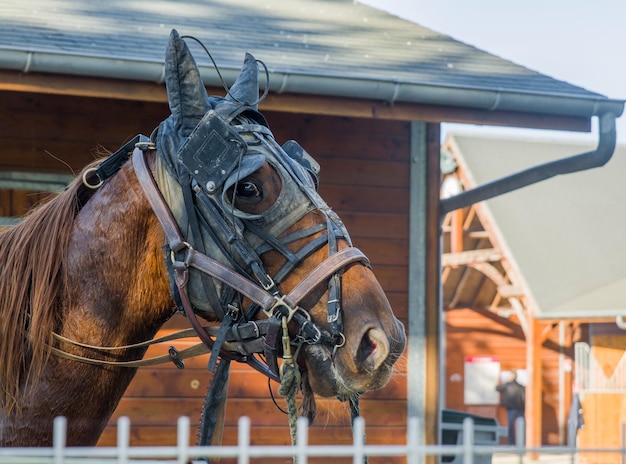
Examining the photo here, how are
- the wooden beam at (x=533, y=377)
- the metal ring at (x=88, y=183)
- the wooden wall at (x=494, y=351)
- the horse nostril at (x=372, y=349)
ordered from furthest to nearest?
the wooden wall at (x=494, y=351) → the wooden beam at (x=533, y=377) → the metal ring at (x=88, y=183) → the horse nostril at (x=372, y=349)

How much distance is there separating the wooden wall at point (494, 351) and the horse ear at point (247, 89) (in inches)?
700

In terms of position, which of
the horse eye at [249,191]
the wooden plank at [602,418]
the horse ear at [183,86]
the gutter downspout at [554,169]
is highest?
the gutter downspout at [554,169]

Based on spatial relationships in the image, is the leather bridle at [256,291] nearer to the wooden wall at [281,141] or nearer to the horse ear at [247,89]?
the horse ear at [247,89]

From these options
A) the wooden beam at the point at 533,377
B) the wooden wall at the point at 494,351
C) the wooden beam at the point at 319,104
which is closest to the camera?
the wooden beam at the point at 319,104

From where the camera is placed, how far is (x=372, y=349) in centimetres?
237

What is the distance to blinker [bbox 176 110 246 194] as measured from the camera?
255cm

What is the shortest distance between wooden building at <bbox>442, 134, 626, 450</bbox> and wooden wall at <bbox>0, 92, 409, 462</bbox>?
37.3ft

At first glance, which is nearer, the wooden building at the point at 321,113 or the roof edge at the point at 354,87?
the roof edge at the point at 354,87

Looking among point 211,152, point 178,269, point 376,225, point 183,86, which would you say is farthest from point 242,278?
point 376,225

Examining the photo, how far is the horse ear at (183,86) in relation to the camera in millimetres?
2566

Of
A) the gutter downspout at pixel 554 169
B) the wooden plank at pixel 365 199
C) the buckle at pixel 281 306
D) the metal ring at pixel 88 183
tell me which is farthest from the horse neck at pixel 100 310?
the gutter downspout at pixel 554 169

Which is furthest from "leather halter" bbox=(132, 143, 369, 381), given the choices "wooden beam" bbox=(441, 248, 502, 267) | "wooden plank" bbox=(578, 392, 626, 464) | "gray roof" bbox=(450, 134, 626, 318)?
"wooden beam" bbox=(441, 248, 502, 267)

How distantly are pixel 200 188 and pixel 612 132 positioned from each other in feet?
13.8

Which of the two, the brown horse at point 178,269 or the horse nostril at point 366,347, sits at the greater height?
the brown horse at point 178,269
